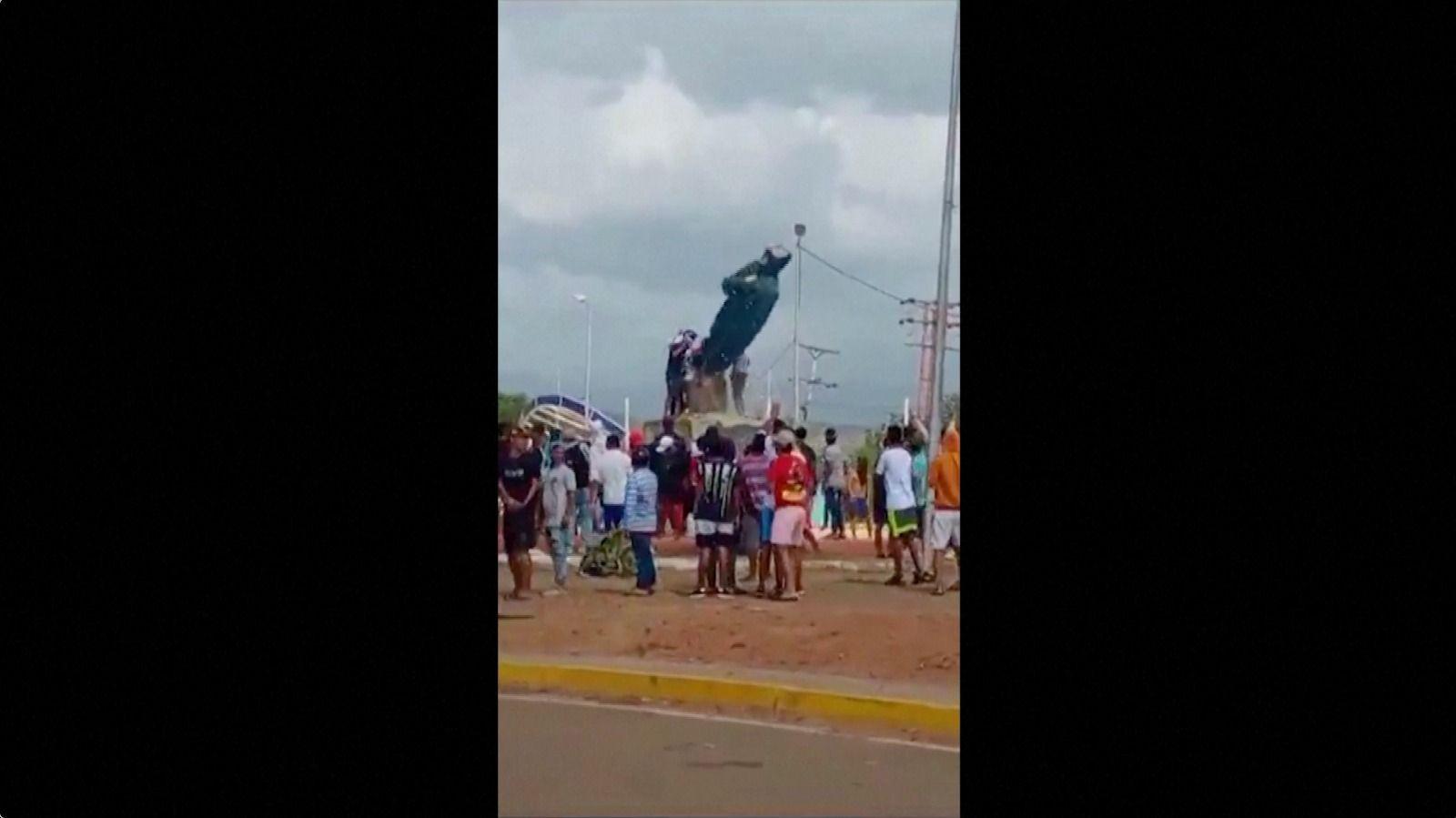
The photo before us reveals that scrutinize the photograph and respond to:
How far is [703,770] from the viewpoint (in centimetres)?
713

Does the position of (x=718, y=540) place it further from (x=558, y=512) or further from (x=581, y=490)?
(x=581, y=490)

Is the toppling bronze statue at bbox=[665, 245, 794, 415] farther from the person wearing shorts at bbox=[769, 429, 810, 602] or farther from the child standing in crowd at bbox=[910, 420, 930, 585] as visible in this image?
the person wearing shorts at bbox=[769, 429, 810, 602]

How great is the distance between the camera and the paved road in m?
6.49

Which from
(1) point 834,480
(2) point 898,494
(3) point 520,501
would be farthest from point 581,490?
(2) point 898,494

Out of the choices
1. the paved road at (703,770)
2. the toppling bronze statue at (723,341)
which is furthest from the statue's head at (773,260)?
the paved road at (703,770)

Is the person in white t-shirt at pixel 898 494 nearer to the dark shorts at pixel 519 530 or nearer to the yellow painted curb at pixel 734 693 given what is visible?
the dark shorts at pixel 519 530

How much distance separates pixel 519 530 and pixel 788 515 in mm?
1747

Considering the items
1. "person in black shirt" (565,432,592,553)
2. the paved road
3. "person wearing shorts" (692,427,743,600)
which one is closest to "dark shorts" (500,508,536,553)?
"person wearing shorts" (692,427,743,600)

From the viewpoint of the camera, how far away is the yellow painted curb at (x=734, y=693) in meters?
8.08

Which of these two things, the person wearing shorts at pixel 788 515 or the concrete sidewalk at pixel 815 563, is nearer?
the person wearing shorts at pixel 788 515

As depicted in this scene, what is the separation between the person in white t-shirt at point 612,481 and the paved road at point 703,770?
4.66 metres
